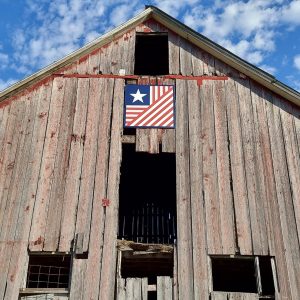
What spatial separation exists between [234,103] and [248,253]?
3.58m

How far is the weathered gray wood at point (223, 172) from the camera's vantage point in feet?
28.7

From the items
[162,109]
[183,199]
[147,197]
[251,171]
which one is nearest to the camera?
[183,199]

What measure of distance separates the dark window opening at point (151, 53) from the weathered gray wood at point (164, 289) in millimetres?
6539

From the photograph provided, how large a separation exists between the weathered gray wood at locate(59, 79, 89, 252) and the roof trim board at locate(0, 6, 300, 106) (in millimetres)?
846

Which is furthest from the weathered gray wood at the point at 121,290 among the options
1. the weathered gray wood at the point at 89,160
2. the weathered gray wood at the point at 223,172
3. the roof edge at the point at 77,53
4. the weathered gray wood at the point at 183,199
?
the roof edge at the point at 77,53

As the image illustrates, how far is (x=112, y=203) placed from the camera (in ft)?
29.8

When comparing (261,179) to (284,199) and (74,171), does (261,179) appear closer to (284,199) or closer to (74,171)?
(284,199)

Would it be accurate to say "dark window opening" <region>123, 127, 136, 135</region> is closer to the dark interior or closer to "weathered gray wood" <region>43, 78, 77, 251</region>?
"weathered gray wood" <region>43, 78, 77, 251</region>

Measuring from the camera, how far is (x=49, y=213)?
29.6ft

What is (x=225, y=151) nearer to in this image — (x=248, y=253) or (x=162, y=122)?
(x=162, y=122)

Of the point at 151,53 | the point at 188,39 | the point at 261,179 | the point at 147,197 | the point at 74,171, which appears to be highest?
the point at 151,53

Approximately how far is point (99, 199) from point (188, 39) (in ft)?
16.4

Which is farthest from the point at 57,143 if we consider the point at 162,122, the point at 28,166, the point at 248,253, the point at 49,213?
the point at 248,253

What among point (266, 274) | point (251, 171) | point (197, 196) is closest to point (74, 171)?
point (197, 196)
